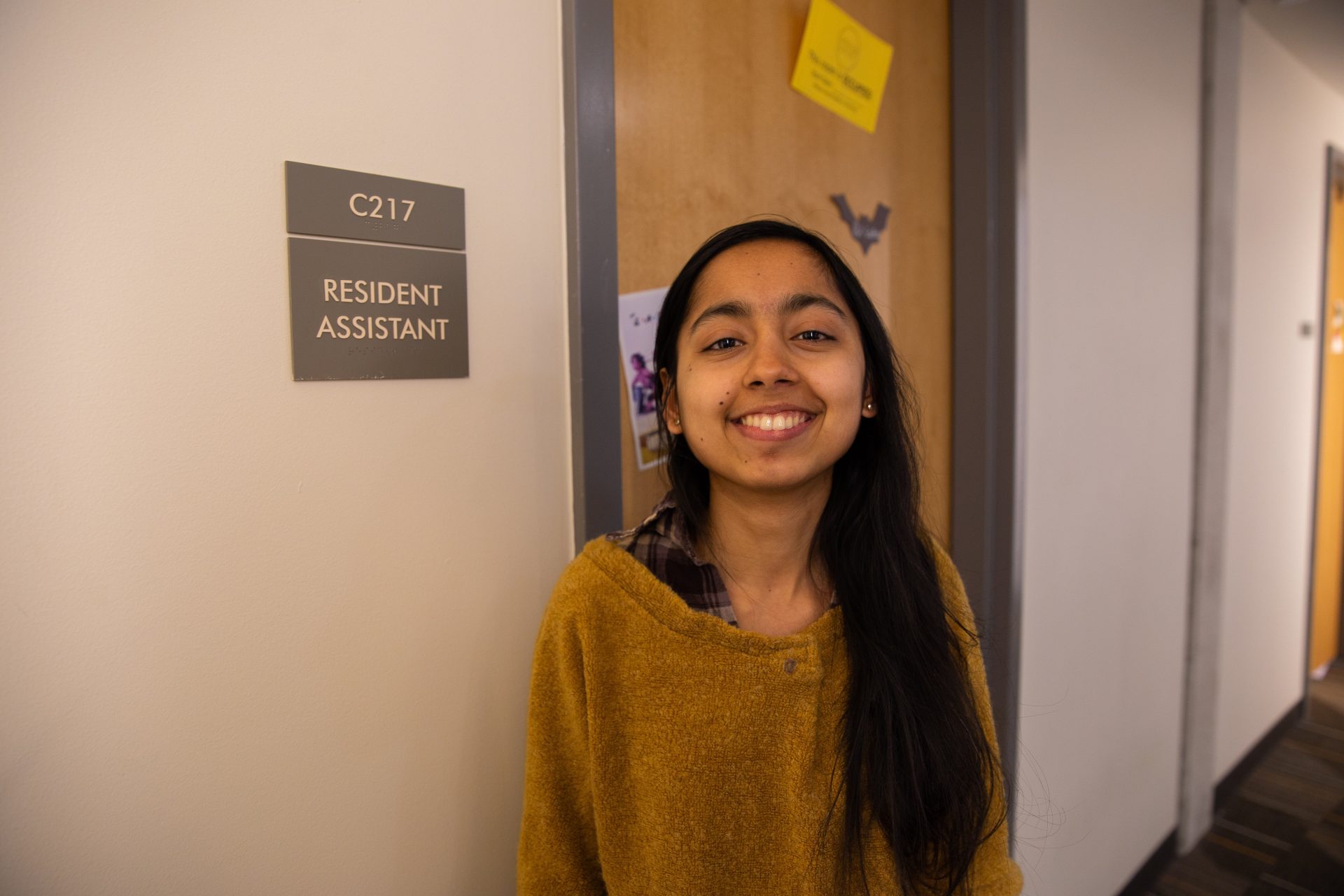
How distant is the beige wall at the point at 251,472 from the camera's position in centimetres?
62

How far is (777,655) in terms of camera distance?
80 cm

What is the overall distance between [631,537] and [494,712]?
28 centimetres

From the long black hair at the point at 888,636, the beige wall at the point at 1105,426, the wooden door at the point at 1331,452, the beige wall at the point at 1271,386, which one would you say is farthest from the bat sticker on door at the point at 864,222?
the wooden door at the point at 1331,452

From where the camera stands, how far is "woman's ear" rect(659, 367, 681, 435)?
898 millimetres

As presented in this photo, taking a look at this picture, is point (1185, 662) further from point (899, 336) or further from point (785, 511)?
point (785, 511)

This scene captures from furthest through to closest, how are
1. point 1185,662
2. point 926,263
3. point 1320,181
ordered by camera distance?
point 1320,181 < point 1185,662 < point 926,263

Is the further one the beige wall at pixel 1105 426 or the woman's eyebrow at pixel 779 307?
the beige wall at pixel 1105 426

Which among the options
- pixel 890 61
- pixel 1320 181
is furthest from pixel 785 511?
pixel 1320 181

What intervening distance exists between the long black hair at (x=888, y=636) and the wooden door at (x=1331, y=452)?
3.14m

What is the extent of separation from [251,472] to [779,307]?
56 cm

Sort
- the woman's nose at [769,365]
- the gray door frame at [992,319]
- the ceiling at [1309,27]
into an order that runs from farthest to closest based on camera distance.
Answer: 1. the ceiling at [1309,27]
2. the gray door frame at [992,319]
3. the woman's nose at [769,365]

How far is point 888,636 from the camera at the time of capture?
862mm

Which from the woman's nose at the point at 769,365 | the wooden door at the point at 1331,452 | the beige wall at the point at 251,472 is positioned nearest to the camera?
the beige wall at the point at 251,472

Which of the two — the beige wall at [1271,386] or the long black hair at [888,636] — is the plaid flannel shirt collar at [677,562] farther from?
the beige wall at [1271,386]
